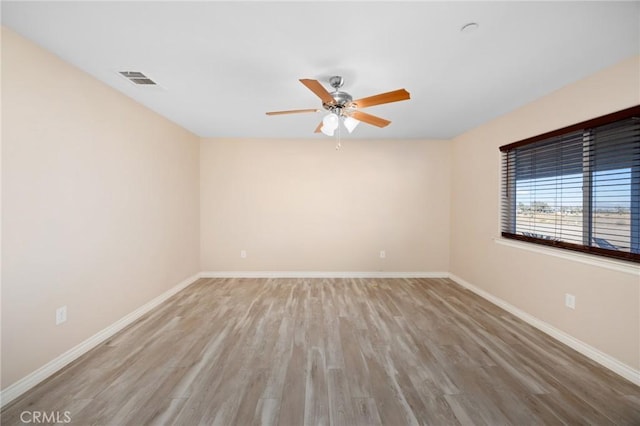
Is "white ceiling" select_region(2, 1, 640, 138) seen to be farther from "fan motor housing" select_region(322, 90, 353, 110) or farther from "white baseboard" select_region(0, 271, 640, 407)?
"white baseboard" select_region(0, 271, 640, 407)

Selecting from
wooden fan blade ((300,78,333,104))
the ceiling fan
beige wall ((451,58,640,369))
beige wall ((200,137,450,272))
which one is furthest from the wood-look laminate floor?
wooden fan blade ((300,78,333,104))

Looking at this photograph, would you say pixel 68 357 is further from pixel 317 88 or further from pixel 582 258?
pixel 582 258

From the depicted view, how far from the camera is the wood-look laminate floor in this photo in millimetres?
1500

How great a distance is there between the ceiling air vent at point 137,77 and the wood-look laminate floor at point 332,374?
8.02 feet

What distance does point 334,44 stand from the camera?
173 centimetres

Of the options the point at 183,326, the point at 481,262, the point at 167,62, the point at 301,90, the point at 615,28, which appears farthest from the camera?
the point at 481,262

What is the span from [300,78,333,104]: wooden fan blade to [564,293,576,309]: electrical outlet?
2.83m

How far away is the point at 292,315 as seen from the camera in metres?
2.84

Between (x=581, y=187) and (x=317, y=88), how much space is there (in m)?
2.59

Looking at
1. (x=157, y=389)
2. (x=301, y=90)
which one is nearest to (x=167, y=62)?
(x=301, y=90)

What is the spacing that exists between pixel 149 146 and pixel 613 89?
4612 mm

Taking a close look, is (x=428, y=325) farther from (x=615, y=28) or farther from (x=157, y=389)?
(x=615, y=28)

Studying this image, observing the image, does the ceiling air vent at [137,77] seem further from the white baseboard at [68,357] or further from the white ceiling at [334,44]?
the white baseboard at [68,357]

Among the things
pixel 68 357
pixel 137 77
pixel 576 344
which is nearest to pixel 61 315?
pixel 68 357
